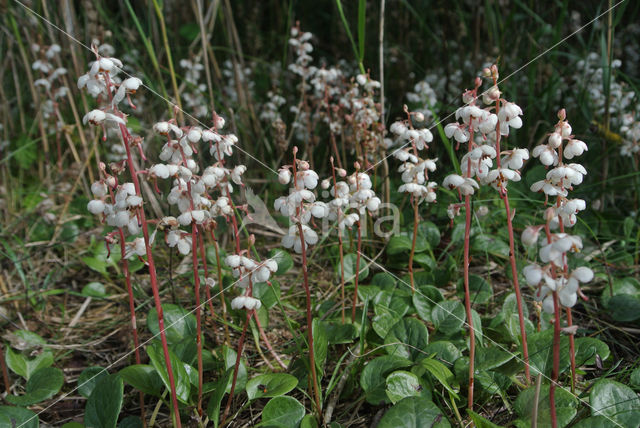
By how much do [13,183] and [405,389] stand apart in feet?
9.91

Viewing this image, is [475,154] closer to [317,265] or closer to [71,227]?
[317,265]

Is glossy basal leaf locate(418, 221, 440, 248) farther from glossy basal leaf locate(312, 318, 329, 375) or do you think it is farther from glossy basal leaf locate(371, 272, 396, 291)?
glossy basal leaf locate(312, 318, 329, 375)

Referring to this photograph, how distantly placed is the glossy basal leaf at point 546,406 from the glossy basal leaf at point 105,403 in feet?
3.42

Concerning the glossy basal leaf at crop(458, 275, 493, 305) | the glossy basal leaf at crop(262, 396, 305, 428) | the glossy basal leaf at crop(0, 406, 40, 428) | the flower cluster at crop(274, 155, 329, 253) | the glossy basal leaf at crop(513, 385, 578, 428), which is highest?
the flower cluster at crop(274, 155, 329, 253)

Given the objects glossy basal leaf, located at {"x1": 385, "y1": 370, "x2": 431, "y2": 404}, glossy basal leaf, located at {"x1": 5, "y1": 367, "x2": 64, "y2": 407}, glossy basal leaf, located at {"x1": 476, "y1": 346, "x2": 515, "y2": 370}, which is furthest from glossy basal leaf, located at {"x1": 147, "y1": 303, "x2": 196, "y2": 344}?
glossy basal leaf, located at {"x1": 476, "y1": 346, "x2": 515, "y2": 370}

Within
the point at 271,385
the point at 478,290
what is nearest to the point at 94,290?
the point at 271,385

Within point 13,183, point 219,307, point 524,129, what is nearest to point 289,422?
point 219,307

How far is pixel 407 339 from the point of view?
173cm

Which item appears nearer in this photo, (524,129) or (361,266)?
(361,266)

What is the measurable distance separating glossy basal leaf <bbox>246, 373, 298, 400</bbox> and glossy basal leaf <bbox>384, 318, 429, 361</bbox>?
335mm

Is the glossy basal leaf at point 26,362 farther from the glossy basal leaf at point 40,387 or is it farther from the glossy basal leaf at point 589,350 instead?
the glossy basal leaf at point 589,350

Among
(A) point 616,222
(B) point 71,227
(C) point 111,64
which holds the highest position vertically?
(C) point 111,64

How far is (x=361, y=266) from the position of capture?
7.52ft

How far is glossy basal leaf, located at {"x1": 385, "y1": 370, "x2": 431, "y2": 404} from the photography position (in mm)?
1479
